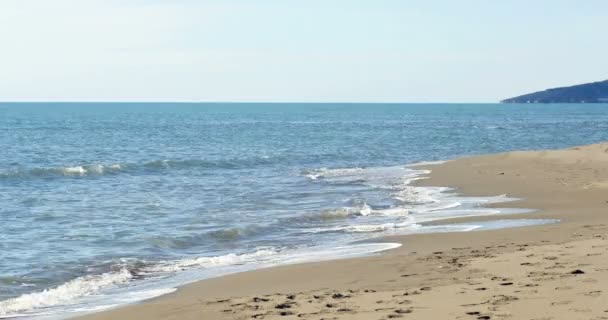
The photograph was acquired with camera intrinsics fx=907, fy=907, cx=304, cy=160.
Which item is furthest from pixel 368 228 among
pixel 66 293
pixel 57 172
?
pixel 57 172

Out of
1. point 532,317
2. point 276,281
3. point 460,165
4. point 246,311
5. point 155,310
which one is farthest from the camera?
point 460,165

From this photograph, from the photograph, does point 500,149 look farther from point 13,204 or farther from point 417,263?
point 417,263

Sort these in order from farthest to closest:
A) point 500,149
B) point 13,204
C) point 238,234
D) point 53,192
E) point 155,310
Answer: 1. point 500,149
2. point 53,192
3. point 13,204
4. point 238,234
5. point 155,310

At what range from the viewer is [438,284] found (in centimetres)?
1013

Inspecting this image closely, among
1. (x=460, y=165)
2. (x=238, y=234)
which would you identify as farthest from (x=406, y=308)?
(x=460, y=165)

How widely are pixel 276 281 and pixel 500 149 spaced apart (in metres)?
41.6

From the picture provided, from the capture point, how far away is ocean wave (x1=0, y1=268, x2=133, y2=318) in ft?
37.2

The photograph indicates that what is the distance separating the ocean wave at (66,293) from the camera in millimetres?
11336

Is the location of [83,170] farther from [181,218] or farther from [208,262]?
[208,262]

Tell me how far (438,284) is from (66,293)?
5.05 m

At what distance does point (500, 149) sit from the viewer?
2042 inches

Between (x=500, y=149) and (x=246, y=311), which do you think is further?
(x=500, y=149)

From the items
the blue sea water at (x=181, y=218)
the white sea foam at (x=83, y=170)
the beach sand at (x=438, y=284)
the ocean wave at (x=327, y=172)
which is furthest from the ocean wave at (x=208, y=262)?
the white sea foam at (x=83, y=170)

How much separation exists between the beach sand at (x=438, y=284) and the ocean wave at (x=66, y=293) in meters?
1.35
